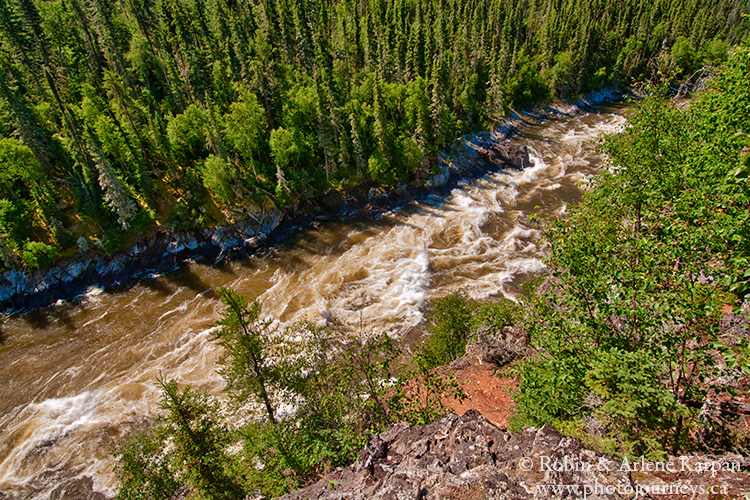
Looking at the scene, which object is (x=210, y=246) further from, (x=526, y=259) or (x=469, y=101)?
(x=469, y=101)

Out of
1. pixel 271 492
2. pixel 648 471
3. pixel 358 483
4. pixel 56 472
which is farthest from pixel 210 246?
pixel 648 471

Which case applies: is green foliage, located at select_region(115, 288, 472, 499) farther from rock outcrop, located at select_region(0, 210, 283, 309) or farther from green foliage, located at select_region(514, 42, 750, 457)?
rock outcrop, located at select_region(0, 210, 283, 309)

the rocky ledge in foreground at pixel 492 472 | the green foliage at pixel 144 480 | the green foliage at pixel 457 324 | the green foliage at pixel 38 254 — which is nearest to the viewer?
the rocky ledge in foreground at pixel 492 472

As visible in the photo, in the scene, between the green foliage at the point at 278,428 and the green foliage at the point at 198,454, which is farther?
the green foliage at the point at 198,454

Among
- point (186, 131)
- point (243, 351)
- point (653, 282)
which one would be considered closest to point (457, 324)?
point (243, 351)

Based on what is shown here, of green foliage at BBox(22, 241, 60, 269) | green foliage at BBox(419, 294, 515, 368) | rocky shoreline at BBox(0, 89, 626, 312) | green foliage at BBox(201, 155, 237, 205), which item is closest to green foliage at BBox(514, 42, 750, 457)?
green foliage at BBox(419, 294, 515, 368)

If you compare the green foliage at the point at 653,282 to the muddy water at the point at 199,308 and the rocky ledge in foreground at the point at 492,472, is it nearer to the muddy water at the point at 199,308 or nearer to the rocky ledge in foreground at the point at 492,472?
the rocky ledge in foreground at the point at 492,472

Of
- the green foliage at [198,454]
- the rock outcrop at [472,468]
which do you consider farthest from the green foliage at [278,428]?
the rock outcrop at [472,468]
